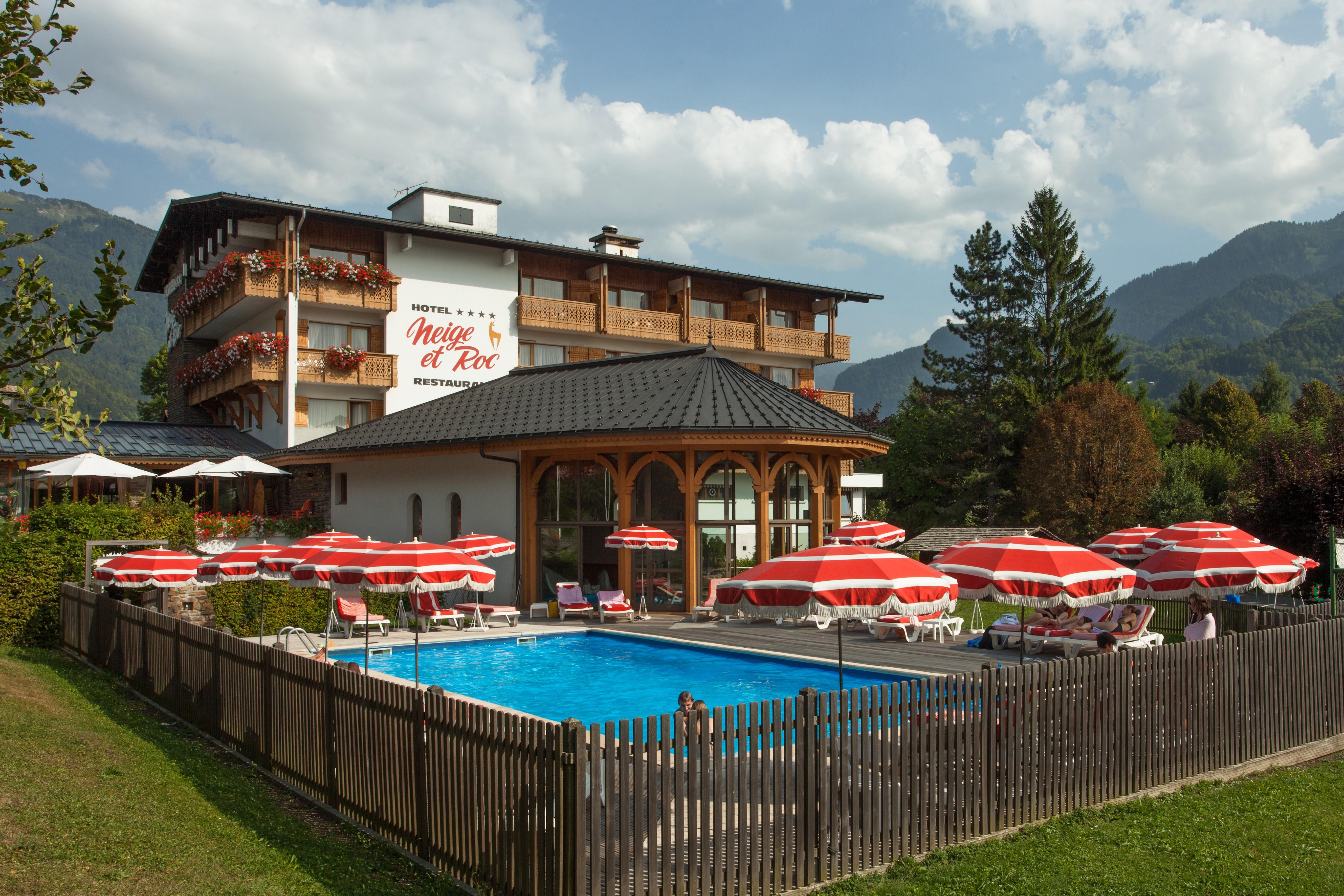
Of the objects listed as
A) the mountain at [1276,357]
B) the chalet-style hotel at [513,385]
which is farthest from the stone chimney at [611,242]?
the mountain at [1276,357]

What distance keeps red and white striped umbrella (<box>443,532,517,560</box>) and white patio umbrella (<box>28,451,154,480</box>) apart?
756 centimetres

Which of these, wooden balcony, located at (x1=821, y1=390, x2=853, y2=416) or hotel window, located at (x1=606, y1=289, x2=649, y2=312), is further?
wooden balcony, located at (x1=821, y1=390, x2=853, y2=416)

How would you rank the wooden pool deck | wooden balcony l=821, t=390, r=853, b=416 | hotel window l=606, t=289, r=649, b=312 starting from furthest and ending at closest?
wooden balcony l=821, t=390, r=853, b=416
hotel window l=606, t=289, r=649, b=312
the wooden pool deck

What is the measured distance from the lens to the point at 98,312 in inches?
221

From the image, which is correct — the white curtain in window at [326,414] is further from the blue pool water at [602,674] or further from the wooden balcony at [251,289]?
the blue pool water at [602,674]

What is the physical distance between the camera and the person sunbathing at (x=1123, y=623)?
14.3 m

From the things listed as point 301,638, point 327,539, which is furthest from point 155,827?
point 327,539

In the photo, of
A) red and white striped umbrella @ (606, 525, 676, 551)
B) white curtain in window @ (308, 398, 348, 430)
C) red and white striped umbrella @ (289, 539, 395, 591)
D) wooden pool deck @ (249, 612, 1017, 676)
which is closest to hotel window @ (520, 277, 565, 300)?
white curtain in window @ (308, 398, 348, 430)

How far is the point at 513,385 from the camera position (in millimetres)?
26641

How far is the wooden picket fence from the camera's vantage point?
5.50 m

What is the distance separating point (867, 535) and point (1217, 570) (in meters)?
11.6

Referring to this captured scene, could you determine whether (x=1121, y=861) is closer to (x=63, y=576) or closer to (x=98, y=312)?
(x=98, y=312)

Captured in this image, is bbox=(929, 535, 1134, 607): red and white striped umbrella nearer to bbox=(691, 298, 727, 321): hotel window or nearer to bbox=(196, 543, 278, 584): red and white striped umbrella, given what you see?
bbox=(196, 543, 278, 584): red and white striped umbrella

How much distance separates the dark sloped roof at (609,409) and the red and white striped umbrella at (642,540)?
77.1 inches
